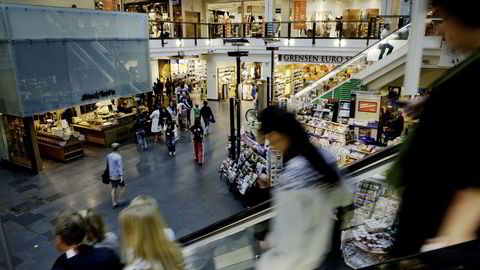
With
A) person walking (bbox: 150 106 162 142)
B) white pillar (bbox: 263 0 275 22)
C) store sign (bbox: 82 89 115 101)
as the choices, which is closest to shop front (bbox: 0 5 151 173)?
store sign (bbox: 82 89 115 101)

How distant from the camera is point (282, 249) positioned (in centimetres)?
177

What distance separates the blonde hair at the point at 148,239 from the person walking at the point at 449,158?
4.65ft

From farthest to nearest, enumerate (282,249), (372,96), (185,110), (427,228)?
(185,110) < (372,96) < (282,249) < (427,228)

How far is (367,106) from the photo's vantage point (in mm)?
9992

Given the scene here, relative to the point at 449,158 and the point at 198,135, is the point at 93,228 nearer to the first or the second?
the point at 449,158

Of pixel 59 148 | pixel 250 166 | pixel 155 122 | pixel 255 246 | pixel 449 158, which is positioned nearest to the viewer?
pixel 449 158

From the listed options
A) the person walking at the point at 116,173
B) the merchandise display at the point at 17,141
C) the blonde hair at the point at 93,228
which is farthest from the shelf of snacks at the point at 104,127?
the blonde hair at the point at 93,228

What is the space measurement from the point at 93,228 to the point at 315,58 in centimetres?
1548

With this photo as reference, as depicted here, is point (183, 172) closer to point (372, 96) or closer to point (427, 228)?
point (372, 96)

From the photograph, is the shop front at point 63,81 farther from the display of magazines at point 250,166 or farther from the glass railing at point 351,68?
the glass railing at point 351,68

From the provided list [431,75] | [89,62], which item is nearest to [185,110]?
[89,62]

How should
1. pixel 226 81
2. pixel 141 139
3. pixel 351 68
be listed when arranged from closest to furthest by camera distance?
pixel 351 68
pixel 141 139
pixel 226 81

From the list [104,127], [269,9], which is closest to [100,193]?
[104,127]

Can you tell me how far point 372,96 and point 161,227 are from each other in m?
8.91
